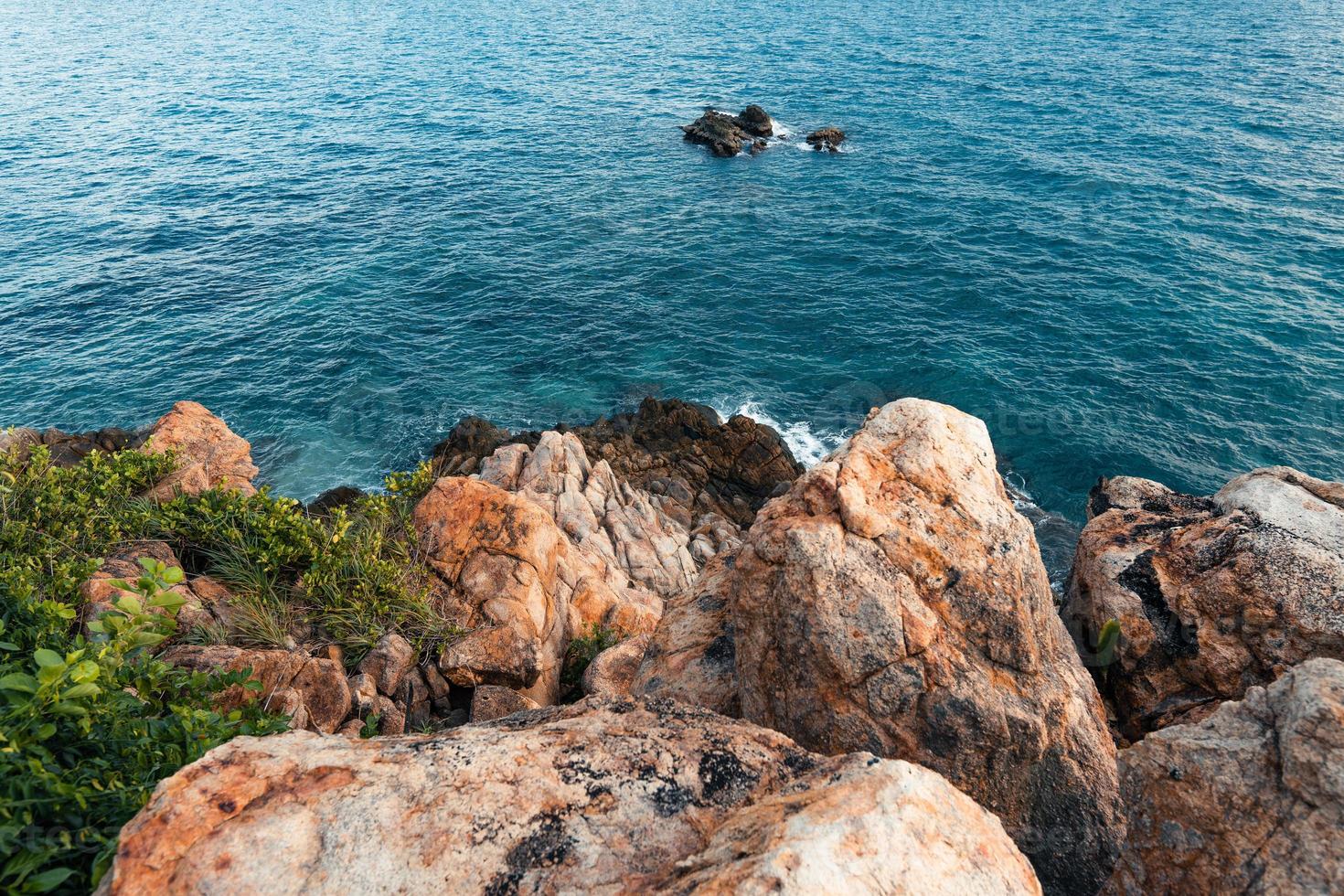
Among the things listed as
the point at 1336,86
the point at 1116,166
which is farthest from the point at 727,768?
the point at 1336,86

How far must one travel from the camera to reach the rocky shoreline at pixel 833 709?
6426mm

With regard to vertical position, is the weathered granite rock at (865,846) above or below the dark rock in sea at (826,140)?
above

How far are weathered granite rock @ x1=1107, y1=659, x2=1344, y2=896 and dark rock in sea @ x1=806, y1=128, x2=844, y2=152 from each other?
8431cm

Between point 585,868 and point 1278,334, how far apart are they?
5888cm

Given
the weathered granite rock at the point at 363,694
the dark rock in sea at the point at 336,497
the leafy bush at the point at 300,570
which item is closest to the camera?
the weathered granite rock at the point at 363,694

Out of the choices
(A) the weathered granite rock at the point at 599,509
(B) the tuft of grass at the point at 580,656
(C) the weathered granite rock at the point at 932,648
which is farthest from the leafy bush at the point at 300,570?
(A) the weathered granite rock at the point at 599,509

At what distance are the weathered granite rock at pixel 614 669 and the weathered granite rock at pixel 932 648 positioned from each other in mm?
4577

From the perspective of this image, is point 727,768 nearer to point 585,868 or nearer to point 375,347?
point 585,868

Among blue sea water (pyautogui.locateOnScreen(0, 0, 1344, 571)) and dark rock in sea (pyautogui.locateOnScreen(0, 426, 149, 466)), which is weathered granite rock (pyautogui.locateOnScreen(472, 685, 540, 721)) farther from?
blue sea water (pyautogui.locateOnScreen(0, 0, 1344, 571))

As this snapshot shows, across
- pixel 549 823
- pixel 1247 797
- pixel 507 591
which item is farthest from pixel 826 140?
pixel 549 823

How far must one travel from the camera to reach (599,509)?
34.5m

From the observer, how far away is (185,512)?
17469 millimetres

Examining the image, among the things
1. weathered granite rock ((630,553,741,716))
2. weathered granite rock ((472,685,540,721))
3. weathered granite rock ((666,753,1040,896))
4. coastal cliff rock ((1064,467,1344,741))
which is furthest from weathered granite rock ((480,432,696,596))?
weathered granite rock ((666,753,1040,896))

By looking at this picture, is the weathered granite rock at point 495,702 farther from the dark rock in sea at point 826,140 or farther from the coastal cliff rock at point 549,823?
the dark rock in sea at point 826,140
